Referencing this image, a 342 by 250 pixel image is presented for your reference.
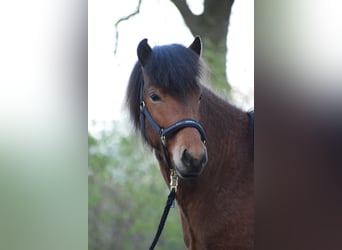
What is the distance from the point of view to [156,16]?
83.1 inches

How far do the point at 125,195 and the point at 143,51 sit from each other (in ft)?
1.80

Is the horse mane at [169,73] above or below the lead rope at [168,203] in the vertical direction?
above

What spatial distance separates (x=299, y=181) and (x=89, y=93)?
2.67 ft

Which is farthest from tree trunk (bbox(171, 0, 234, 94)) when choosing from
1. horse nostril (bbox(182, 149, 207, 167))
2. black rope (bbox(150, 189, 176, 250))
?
black rope (bbox(150, 189, 176, 250))

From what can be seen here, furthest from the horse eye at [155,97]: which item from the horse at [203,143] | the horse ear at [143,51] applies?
the horse ear at [143,51]

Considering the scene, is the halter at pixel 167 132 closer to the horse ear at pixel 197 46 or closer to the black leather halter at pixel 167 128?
the black leather halter at pixel 167 128

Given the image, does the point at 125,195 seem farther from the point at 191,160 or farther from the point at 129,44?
the point at 129,44

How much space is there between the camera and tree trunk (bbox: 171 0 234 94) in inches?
82.9

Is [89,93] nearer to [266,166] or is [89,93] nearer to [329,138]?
[266,166]

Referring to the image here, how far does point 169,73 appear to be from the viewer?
1969 mm

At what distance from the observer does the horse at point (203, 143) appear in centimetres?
→ 199

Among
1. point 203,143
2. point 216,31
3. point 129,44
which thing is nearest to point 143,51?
point 129,44

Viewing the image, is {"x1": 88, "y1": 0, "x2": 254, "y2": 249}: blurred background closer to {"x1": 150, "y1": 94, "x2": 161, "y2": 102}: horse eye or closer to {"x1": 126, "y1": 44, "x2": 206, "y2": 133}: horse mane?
{"x1": 126, "y1": 44, "x2": 206, "y2": 133}: horse mane

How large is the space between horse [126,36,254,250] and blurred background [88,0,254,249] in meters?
0.05
